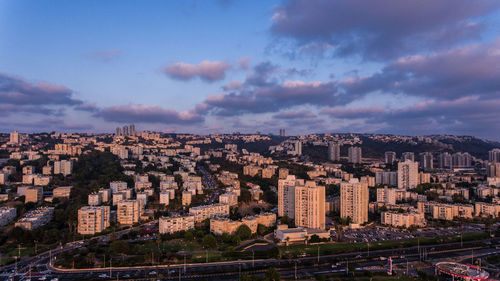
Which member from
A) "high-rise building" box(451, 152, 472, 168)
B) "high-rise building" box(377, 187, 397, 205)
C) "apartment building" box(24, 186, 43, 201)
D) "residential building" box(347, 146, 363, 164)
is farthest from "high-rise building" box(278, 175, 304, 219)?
"high-rise building" box(451, 152, 472, 168)

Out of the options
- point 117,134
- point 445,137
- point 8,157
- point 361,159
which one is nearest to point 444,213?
point 361,159

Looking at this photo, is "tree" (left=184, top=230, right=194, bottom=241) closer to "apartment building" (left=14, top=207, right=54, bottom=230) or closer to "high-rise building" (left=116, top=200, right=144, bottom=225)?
"high-rise building" (left=116, top=200, right=144, bottom=225)

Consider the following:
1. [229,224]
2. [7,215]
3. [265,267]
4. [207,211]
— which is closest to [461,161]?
[207,211]

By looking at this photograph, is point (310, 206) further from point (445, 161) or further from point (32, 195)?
point (445, 161)

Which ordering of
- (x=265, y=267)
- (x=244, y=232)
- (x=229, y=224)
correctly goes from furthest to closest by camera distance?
(x=229, y=224), (x=244, y=232), (x=265, y=267)

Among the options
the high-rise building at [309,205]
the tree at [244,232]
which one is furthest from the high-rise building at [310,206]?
the tree at [244,232]

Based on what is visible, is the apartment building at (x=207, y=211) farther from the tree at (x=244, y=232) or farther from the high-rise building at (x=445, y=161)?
the high-rise building at (x=445, y=161)

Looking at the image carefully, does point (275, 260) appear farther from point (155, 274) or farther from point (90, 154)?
point (90, 154)
